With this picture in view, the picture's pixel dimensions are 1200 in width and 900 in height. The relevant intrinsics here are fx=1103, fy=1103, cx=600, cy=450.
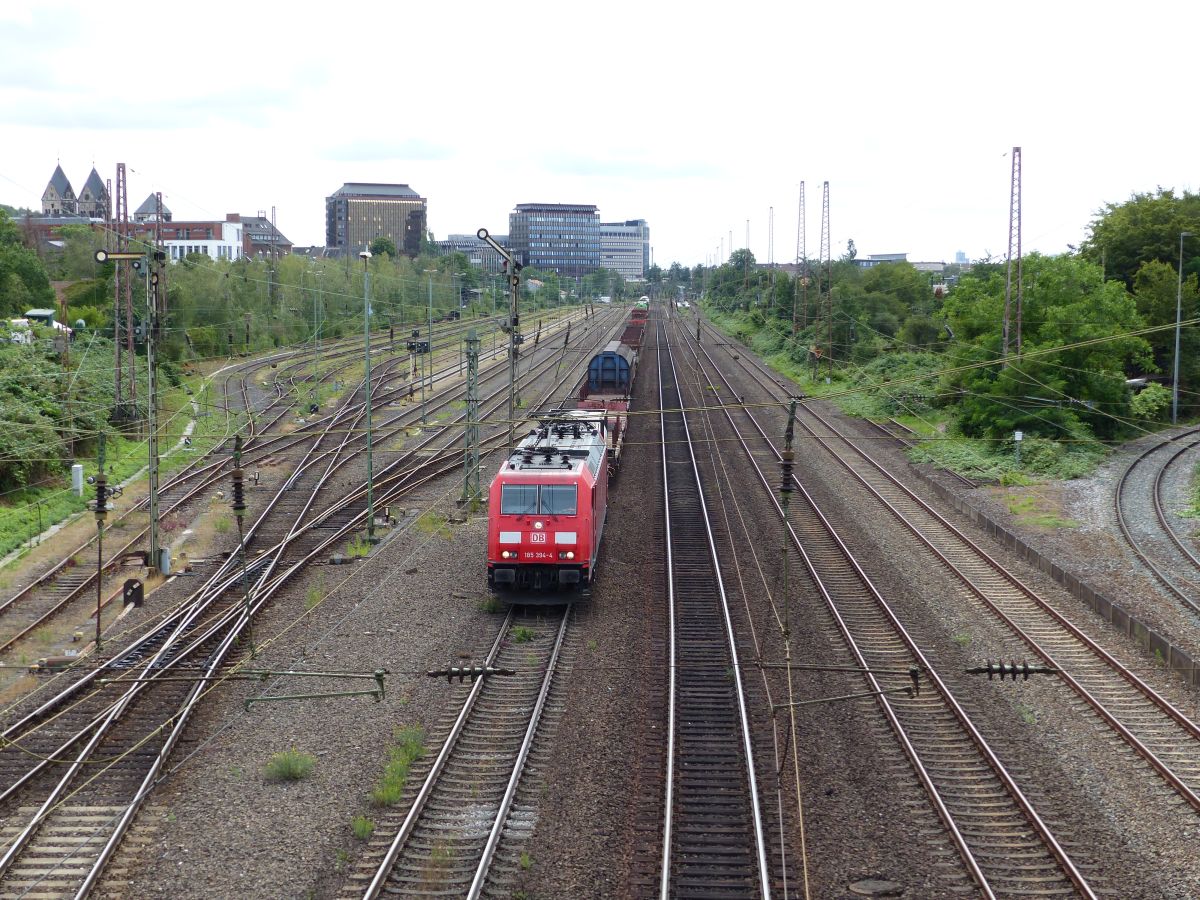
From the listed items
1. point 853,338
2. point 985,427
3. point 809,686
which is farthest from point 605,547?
point 853,338

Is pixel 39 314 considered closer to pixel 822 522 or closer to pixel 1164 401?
pixel 822 522

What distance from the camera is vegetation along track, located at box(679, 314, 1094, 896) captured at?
1212cm

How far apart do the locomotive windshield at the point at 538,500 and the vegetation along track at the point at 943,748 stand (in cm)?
515

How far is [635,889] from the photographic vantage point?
38.3 feet

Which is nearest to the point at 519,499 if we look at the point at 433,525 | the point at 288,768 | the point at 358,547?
the point at 358,547

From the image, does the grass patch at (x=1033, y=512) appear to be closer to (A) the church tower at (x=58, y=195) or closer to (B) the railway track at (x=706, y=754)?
(B) the railway track at (x=706, y=754)

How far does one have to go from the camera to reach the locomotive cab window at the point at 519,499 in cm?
2166

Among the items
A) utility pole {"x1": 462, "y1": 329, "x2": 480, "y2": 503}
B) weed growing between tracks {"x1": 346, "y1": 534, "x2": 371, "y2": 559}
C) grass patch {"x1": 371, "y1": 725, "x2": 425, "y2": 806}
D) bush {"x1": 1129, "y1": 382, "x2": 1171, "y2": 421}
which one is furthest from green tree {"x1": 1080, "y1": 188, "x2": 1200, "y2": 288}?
grass patch {"x1": 371, "y1": 725, "x2": 425, "y2": 806}

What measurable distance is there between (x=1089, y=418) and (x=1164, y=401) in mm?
5994

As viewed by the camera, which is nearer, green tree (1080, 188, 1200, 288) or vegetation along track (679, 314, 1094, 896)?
vegetation along track (679, 314, 1094, 896)

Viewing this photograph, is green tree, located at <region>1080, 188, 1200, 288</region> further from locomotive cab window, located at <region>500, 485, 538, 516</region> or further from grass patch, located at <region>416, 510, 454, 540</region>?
locomotive cab window, located at <region>500, 485, 538, 516</region>

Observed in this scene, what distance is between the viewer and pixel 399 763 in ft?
47.8

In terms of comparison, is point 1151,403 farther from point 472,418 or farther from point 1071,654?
point 472,418

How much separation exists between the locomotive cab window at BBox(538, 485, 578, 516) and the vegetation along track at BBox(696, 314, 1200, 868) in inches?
329
